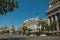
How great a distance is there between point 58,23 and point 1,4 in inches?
2761

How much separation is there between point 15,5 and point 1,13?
196 cm

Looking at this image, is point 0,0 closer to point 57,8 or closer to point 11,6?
point 11,6

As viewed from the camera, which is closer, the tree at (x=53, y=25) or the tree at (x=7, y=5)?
the tree at (x=7, y=5)

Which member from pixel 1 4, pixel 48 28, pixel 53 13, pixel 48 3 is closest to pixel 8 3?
pixel 1 4

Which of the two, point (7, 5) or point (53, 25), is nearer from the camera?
point (7, 5)

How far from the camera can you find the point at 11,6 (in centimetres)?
2081

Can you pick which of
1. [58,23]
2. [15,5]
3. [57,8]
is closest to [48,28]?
[58,23]

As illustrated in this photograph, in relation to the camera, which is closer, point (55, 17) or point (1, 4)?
point (1, 4)

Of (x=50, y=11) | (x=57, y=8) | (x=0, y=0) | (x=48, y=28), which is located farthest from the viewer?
(x=50, y=11)

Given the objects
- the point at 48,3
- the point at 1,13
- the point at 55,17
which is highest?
the point at 48,3

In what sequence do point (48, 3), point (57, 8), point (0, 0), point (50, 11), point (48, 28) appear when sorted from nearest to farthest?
point (0, 0), point (48, 28), point (57, 8), point (50, 11), point (48, 3)

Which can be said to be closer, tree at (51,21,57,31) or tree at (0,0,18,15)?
tree at (0,0,18,15)

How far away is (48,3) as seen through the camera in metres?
111

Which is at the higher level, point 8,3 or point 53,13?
point 53,13
